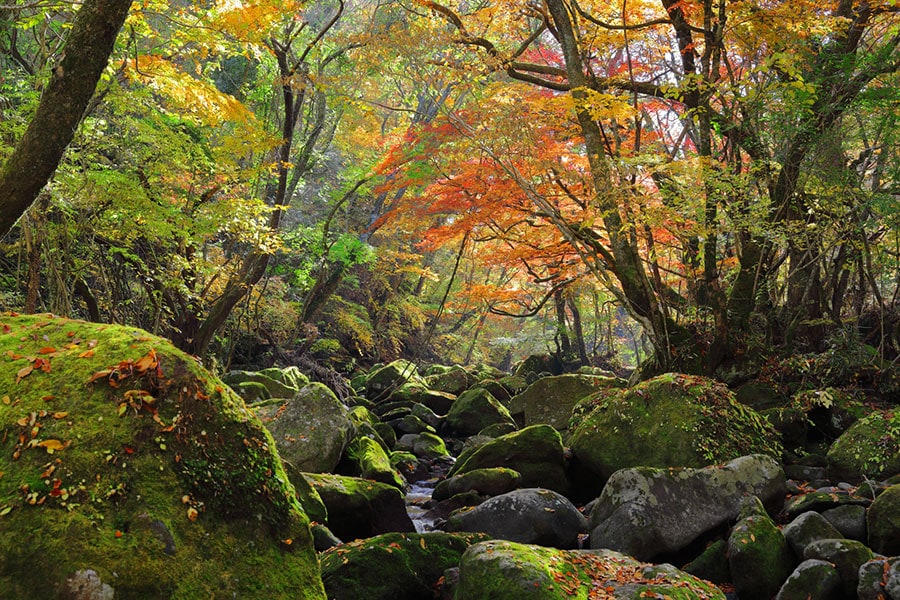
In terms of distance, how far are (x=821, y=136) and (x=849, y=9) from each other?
2.44 metres

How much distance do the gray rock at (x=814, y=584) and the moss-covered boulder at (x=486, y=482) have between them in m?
3.20

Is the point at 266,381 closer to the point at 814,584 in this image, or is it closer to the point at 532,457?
the point at 532,457

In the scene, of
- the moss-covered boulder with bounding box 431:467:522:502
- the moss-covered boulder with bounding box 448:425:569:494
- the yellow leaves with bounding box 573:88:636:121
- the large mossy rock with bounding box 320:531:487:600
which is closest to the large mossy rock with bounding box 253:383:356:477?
the moss-covered boulder with bounding box 431:467:522:502

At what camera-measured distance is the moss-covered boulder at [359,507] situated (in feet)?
19.1

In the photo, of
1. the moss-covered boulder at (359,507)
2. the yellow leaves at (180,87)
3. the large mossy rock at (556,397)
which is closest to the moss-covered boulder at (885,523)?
the moss-covered boulder at (359,507)

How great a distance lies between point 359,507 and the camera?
5.94 metres

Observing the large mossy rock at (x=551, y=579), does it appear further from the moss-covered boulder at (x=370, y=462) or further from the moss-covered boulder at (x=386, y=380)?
the moss-covered boulder at (x=386, y=380)

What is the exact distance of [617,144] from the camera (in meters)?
10.1

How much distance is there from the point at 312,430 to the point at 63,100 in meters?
4.57

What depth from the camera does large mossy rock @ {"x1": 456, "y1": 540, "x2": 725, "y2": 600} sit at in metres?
3.75

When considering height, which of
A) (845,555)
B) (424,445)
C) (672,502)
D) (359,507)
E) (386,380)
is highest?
(845,555)

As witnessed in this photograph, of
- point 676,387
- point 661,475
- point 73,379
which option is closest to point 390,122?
point 676,387

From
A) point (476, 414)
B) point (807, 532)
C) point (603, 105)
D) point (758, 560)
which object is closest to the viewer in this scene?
→ point (758, 560)

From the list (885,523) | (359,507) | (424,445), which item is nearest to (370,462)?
(359,507)
